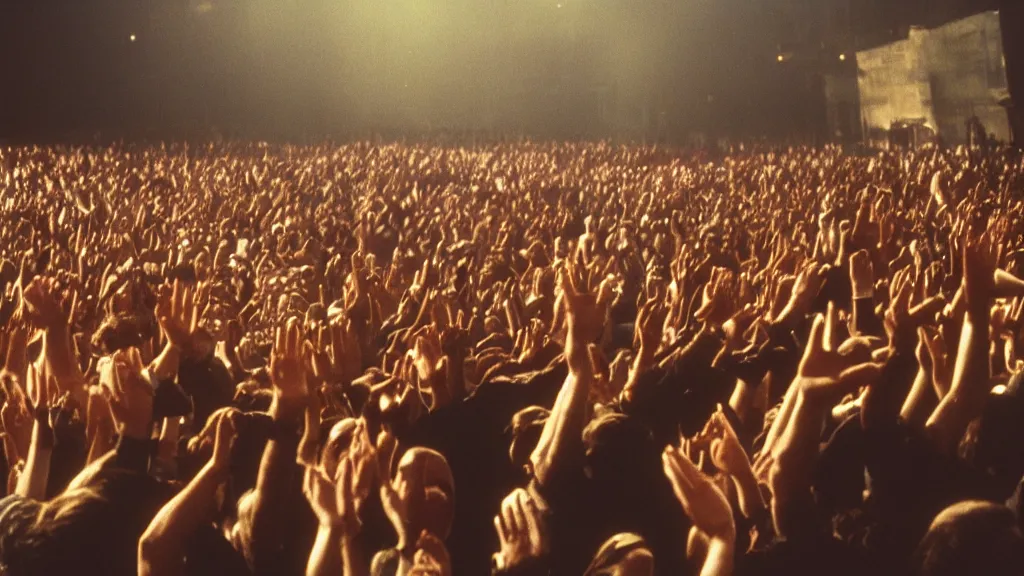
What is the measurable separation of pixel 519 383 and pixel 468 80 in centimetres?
4567

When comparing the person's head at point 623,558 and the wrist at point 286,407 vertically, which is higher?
the wrist at point 286,407

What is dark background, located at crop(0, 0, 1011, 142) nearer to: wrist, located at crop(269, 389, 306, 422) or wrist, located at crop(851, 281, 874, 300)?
wrist, located at crop(851, 281, 874, 300)

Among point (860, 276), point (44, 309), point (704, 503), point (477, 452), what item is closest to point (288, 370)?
point (477, 452)

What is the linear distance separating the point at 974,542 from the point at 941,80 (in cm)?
2612

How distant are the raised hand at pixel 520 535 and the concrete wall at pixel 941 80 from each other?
23.0 metres

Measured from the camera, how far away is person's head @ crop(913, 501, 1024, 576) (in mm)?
2367

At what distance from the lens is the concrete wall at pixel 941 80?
76.2ft

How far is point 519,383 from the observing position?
3.75 m

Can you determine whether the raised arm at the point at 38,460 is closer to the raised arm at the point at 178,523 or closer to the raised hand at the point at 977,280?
the raised arm at the point at 178,523

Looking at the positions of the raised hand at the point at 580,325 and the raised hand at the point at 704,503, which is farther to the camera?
the raised hand at the point at 580,325

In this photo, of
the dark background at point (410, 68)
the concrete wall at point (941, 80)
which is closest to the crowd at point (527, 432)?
the concrete wall at point (941, 80)

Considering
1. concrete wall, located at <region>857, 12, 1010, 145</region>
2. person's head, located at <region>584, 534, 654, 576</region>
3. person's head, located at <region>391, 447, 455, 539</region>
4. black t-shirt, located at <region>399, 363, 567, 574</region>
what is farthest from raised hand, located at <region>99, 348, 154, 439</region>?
concrete wall, located at <region>857, 12, 1010, 145</region>

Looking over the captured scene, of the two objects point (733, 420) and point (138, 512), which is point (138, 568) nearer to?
point (138, 512)

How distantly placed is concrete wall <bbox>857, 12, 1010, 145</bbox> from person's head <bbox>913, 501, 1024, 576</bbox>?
22604mm
